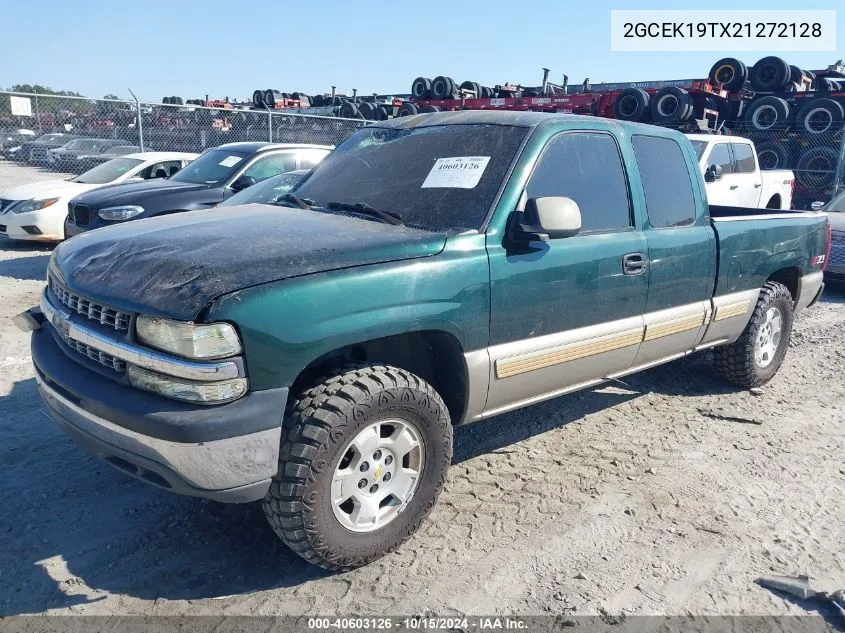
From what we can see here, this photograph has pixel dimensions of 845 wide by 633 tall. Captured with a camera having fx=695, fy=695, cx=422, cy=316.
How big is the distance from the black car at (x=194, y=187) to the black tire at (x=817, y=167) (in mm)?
11616

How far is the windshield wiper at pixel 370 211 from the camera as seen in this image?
3.38 meters

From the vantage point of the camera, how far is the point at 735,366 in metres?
5.22

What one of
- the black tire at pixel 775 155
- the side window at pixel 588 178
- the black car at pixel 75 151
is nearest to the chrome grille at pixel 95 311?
the side window at pixel 588 178

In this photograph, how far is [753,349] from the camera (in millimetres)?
5172

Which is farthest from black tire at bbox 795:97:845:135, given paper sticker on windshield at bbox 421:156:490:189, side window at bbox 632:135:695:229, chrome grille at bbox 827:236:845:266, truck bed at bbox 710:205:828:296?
paper sticker on windshield at bbox 421:156:490:189

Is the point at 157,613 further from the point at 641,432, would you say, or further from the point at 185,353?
the point at 641,432

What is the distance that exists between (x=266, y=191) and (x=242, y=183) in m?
1.78

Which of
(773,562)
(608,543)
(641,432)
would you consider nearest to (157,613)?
(608,543)

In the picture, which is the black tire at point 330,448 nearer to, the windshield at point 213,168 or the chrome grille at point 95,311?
the chrome grille at point 95,311

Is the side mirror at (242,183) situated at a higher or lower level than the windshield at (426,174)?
lower

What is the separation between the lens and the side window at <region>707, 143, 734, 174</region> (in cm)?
1010

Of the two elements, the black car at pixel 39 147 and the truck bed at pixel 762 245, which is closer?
the truck bed at pixel 762 245

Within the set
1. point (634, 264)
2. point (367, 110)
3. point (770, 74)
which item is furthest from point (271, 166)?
point (770, 74)

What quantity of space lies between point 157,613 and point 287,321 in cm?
123
